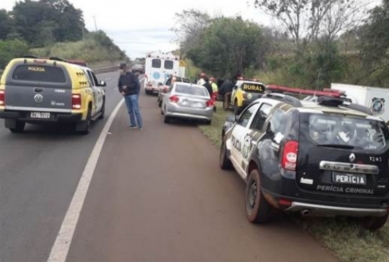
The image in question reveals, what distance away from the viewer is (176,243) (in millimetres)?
5051

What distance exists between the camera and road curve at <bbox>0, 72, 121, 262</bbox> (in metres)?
4.82

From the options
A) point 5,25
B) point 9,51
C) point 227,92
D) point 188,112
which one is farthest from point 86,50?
point 188,112

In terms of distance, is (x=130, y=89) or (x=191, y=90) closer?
(x=130, y=89)

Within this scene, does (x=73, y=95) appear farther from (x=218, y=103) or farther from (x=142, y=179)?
(x=218, y=103)

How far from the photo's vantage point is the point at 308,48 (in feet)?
83.9

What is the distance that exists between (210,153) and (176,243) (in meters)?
5.56

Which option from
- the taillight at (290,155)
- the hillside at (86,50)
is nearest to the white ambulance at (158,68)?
the taillight at (290,155)

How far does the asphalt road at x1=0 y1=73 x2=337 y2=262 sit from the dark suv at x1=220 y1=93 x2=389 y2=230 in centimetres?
53

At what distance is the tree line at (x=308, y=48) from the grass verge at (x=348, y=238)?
638 inches

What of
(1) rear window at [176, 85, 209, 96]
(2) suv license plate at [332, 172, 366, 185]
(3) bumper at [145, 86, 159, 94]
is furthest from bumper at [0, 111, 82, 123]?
(3) bumper at [145, 86, 159, 94]

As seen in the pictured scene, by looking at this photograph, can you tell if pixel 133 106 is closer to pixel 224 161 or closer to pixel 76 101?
pixel 76 101

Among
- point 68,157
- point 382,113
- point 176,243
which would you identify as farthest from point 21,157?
point 382,113

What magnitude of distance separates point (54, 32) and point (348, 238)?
4328 inches

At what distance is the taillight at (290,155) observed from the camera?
5273 mm
